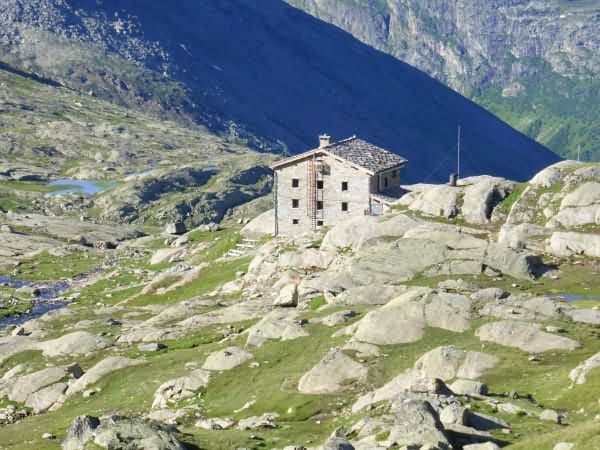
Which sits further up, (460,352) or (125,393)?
(460,352)

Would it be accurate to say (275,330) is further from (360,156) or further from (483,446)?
(360,156)

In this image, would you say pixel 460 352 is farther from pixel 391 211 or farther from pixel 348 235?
pixel 391 211

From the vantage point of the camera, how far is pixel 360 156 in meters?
124

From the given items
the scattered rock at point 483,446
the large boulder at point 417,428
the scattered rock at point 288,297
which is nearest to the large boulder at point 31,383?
the scattered rock at point 288,297

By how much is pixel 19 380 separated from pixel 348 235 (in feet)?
107

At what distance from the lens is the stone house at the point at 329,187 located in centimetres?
12144

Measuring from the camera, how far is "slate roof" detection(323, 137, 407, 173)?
122125mm

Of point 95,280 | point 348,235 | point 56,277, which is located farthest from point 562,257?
point 56,277

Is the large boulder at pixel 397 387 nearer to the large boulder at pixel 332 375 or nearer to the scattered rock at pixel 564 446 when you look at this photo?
the large boulder at pixel 332 375

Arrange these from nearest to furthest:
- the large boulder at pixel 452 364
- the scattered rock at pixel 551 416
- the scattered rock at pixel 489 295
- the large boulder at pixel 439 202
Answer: the scattered rock at pixel 551 416
the large boulder at pixel 452 364
the scattered rock at pixel 489 295
the large boulder at pixel 439 202

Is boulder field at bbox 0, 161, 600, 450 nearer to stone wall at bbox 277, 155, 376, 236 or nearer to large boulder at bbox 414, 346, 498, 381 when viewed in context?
large boulder at bbox 414, 346, 498, 381

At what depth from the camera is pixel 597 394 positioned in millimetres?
51656

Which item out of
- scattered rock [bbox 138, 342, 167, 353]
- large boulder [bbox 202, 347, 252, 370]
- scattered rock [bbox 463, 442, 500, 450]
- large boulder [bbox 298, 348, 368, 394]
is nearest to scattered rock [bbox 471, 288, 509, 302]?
large boulder [bbox 298, 348, 368, 394]

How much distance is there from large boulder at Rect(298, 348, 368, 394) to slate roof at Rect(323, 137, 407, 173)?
58526mm
